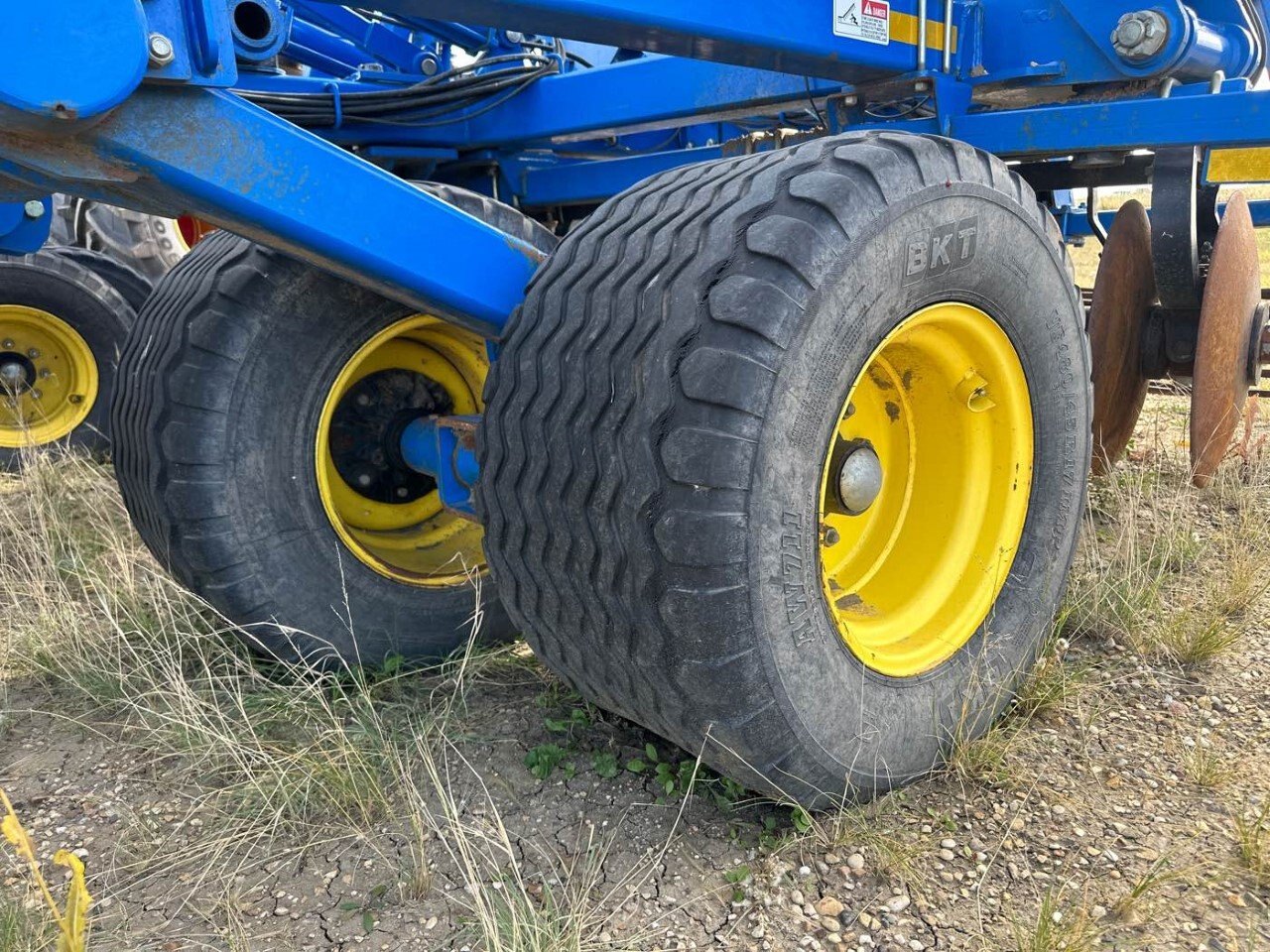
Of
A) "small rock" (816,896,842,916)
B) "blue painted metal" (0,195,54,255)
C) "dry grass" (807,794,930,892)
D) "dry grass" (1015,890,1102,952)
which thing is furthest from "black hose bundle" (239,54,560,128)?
"dry grass" (1015,890,1102,952)

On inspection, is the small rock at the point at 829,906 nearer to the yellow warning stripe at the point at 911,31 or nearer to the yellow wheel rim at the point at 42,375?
the yellow warning stripe at the point at 911,31

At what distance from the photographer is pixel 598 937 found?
1.72 metres

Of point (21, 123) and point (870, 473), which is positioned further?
point (870, 473)

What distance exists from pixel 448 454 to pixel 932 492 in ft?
3.82

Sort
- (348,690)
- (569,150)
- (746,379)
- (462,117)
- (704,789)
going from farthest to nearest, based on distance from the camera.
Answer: (569,150), (462,117), (348,690), (704,789), (746,379)

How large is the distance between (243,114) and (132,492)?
4.30 feet

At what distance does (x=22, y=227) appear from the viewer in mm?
2756

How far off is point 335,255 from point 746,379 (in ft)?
2.51

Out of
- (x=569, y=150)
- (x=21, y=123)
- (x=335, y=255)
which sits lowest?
(x=335, y=255)

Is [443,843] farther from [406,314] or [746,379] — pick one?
[406,314]

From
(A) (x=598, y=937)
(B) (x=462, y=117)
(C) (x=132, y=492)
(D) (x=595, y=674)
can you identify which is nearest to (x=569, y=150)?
(B) (x=462, y=117)

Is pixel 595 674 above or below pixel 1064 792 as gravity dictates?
above

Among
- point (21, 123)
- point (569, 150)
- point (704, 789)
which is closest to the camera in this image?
point (21, 123)

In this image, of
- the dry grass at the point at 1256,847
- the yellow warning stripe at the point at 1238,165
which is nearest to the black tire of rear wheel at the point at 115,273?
the yellow warning stripe at the point at 1238,165
